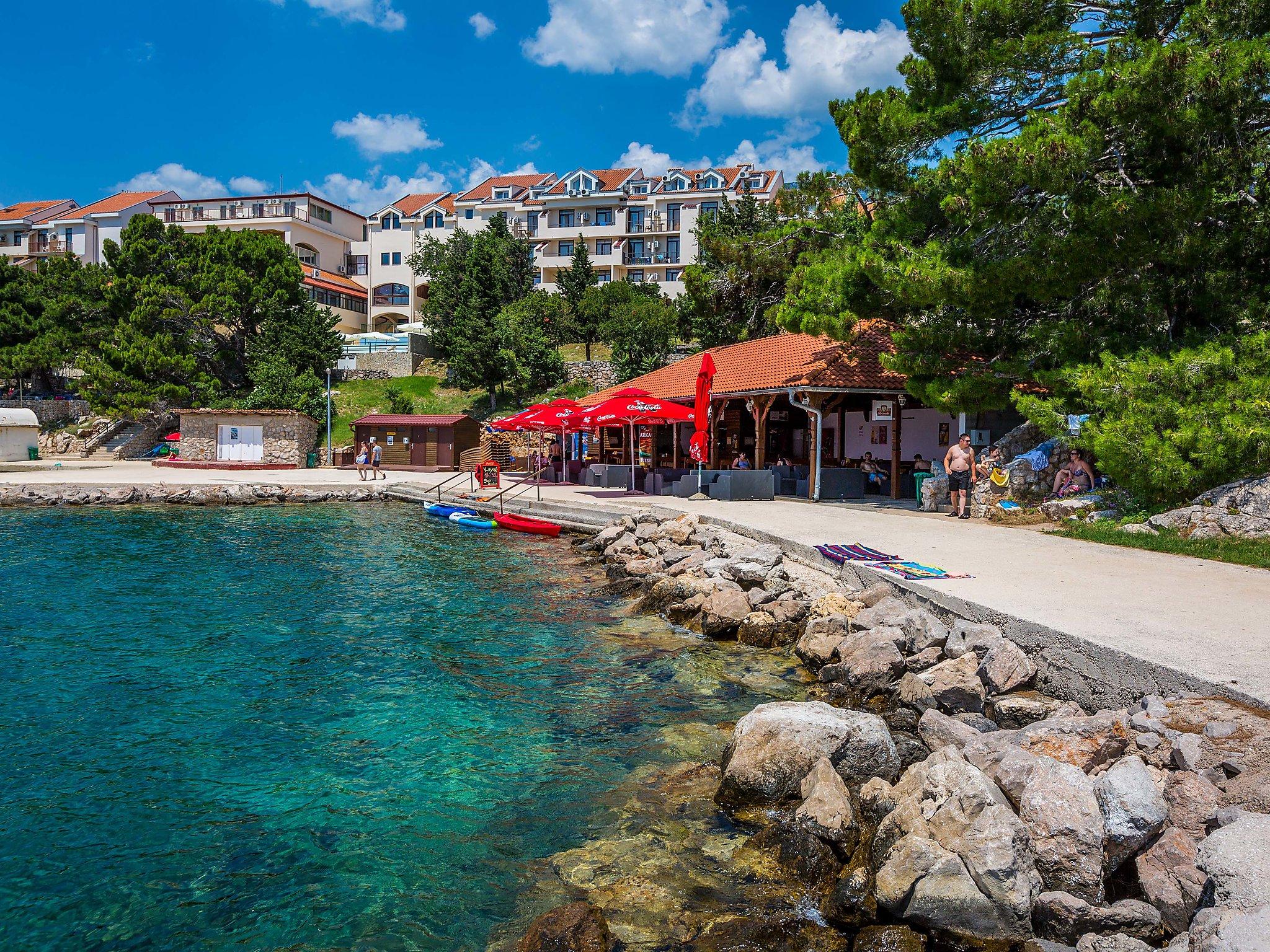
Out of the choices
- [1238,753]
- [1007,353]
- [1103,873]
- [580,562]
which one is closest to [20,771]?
[1103,873]

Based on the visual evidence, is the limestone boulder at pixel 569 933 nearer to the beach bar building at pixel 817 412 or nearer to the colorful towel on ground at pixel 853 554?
the colorful towel on ground at pixel 853 554

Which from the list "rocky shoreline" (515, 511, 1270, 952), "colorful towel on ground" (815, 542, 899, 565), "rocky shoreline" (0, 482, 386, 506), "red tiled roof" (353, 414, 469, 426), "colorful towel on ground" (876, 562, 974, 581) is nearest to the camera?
"rocky shoreline" (515, 511, 1270, 952)

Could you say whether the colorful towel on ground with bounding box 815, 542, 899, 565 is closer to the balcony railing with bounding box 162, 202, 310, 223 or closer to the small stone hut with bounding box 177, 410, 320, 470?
the small stone hut with bounding box 177, 410, 320, 470

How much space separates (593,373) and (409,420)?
1312 cm

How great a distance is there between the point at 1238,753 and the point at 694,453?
52.4 ft

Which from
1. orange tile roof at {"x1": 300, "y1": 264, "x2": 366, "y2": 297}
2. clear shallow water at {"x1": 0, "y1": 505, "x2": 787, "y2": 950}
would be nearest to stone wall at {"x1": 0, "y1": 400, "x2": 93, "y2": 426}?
orange tile roof at {"x1": 300, "y1": 264, "x2": 366, "y2": 297}

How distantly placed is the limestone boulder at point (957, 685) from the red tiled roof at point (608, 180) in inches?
2467

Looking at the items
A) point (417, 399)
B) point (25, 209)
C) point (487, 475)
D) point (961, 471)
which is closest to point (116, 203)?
point (25, 209)

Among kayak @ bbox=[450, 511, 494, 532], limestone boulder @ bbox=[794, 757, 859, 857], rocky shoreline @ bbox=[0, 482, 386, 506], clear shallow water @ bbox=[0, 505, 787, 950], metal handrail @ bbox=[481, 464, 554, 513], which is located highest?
metal handrail @ bbox=[481, 464, 554, 513]

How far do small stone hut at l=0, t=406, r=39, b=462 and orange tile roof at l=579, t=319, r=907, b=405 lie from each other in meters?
31.6

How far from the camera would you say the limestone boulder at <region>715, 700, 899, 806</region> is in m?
6.11

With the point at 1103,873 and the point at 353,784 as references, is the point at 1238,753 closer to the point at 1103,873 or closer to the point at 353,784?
the point at 1103,873

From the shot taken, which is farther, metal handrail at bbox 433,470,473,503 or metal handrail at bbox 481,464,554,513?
metal handrail at bbox 433,470,473,503

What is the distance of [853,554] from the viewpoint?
39.3 feet
